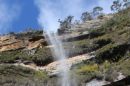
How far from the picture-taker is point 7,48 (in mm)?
43906

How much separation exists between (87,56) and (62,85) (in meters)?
7.31

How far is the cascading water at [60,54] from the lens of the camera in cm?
3211

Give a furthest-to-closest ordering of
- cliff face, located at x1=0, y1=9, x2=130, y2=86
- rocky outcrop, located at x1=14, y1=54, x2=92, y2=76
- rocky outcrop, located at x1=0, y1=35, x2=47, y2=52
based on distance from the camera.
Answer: rocky outcrop, located at x1=0, y1=35, x2=47, y2=52 < rocky outcrop, located at x1=14, y1=54, x2=92, y2=76 < cliff face, located at x1=0, y1=9, x2=130, y2=86

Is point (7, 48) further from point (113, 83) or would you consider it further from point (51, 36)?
point (113, 83)

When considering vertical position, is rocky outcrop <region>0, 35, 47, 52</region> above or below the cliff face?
above

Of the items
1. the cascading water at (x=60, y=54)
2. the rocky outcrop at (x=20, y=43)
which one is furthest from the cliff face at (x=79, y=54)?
the cascading water at (x=60, y=54)

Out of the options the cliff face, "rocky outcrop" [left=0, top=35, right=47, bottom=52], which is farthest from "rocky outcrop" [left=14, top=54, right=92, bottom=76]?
"rocky outcrop" [left=0, top=35, right=47, bottom=52]

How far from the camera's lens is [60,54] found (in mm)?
40219

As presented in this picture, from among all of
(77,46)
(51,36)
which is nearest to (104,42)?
(77,46)

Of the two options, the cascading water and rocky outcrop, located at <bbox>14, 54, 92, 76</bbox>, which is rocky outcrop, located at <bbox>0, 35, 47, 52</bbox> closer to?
the cascading water

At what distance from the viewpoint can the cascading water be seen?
32.1 m

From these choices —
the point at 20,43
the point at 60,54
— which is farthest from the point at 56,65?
the point at 20,43

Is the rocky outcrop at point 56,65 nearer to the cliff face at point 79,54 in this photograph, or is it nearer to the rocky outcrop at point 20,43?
the cliff face at point 79,54

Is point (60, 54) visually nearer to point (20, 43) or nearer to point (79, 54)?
point (79, 54)
